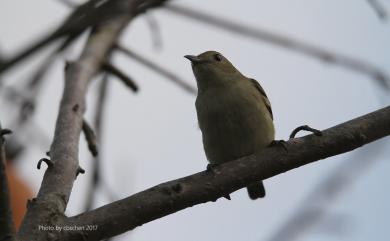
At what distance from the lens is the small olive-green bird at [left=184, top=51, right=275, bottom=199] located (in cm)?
483

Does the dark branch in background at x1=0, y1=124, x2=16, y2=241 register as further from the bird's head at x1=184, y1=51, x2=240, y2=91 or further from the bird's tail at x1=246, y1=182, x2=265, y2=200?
the bird's tail at x1=246, y1=182, x2=265, y2=200

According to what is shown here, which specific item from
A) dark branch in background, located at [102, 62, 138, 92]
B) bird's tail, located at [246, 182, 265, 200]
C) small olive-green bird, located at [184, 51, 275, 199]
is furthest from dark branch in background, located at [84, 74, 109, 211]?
bird's tail, located at [246, 182, 265, 200]

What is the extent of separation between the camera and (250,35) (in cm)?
409

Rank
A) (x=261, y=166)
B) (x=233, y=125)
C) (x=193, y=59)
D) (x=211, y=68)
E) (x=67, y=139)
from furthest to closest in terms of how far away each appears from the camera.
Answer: (x=193, y=59), (x=211, y=68), (x=233, y=125), (x=67, y=139), (x=261, y=166)

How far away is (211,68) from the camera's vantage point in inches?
223

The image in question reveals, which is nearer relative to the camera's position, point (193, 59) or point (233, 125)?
point (233, 125)

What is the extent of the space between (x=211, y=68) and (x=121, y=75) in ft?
2.73

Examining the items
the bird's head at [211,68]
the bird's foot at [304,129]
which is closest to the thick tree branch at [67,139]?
the bird's head at [211,68]

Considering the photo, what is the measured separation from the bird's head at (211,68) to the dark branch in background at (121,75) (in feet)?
1.94

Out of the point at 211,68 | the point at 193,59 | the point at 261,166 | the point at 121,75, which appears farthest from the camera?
the point at 193,59

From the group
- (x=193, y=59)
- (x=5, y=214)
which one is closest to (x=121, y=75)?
(x=193, y=59)

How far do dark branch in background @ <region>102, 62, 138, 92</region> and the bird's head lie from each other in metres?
0.59

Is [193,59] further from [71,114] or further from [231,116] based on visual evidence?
[71,114]

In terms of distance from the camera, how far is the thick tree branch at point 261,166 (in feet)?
10.1
